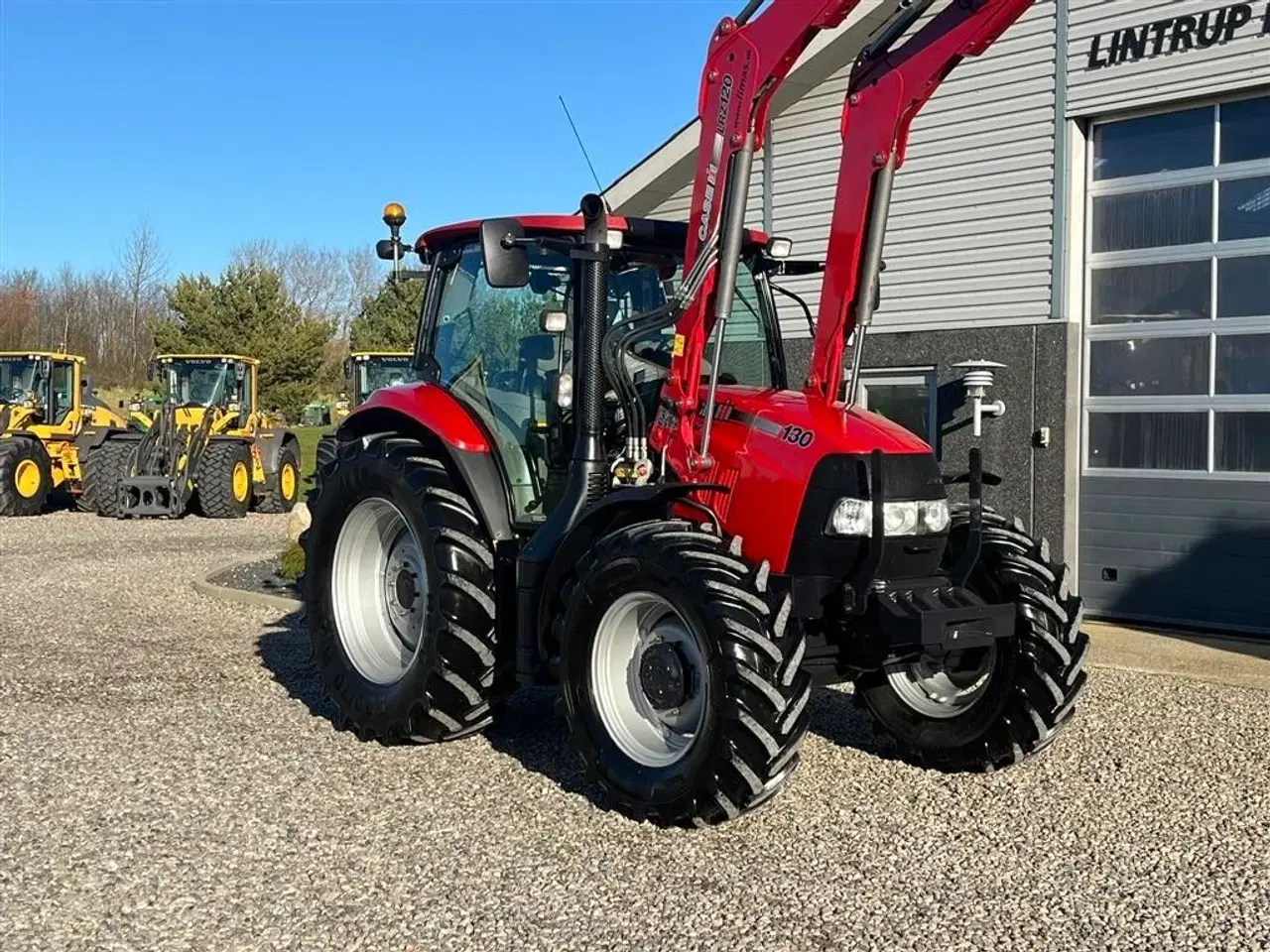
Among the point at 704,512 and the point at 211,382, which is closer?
the point at 704,512

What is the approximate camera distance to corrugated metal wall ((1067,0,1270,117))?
342 inches

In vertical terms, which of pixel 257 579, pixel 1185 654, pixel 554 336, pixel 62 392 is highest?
pixel 62 392

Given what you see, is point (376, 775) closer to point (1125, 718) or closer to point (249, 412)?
point (1125, 718)

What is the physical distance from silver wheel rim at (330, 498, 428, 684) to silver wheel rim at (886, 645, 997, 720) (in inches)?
91.0

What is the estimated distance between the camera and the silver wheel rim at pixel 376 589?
245 inches

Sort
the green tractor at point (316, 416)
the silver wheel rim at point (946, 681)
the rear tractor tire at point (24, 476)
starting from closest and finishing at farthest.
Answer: the silver wheel rim at point (946, 681) < the rear tractor tire at point (24, 476) < the green tractor at point (316, 416)

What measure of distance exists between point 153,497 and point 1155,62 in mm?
13908

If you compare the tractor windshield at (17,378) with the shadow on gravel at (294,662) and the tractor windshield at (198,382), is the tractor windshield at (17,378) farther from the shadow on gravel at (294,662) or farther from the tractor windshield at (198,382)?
the shadow on gravel at (294,662)

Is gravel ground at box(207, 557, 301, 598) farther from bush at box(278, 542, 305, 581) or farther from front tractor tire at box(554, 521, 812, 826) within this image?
front tractor tire at box(554, 521, 812, 826)

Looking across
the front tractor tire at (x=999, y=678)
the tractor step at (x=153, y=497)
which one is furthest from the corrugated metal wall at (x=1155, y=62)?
the tractor step at (x=153, y=497)

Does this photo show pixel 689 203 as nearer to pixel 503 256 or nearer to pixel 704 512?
pixel 503 256

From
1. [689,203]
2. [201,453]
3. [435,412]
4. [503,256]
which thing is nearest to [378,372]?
[201,453]

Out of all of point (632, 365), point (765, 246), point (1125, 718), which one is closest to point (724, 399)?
point (632, 365)

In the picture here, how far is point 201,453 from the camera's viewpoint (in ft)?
59.6
